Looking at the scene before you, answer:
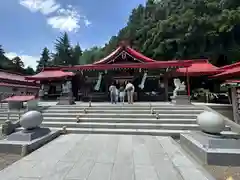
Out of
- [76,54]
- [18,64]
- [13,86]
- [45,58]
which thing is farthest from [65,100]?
[45,58]

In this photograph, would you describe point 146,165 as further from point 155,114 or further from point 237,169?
point 155,114

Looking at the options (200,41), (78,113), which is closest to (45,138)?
(78,113)

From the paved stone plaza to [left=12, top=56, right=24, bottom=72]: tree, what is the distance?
41.4m

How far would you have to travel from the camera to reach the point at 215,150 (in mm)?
3830

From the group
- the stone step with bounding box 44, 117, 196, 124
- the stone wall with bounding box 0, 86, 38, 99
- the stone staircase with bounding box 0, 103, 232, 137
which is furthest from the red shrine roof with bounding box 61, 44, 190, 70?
the stone wall with bounding box 0, 86, 38, 99

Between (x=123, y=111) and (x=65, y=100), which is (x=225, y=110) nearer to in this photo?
(x=123, y=111)

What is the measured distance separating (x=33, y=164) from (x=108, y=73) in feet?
32.9

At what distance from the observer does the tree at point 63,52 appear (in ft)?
164

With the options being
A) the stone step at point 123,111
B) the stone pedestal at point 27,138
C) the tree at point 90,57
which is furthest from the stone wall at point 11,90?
the tree at point 90,57

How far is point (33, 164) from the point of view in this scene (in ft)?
12.3

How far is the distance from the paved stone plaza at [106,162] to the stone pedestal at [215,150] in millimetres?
320

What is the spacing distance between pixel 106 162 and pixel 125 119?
367cm

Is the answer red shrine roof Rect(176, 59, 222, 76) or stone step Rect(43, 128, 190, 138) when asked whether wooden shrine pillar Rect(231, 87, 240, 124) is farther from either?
red shrine roof Rect(176, 59, 222, 76)

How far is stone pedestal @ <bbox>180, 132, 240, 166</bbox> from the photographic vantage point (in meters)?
3.71
